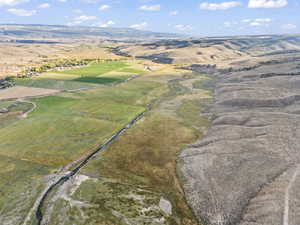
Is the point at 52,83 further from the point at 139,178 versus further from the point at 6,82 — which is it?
the point at 139,178

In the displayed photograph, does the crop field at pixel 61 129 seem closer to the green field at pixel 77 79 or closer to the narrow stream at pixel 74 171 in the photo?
the narrow stream at pixel 74 171

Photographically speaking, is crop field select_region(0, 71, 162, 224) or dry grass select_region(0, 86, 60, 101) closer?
crop field select_region(0, 71, 162, 224)

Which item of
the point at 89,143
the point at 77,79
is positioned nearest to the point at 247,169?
the point at 89,143

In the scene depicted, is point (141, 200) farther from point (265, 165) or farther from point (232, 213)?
point (265, 165)

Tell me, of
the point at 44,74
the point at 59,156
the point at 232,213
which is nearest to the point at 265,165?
the point at 232,213

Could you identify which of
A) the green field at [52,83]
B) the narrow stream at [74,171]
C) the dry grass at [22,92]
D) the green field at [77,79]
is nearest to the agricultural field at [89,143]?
the narrow stream at [74,171]

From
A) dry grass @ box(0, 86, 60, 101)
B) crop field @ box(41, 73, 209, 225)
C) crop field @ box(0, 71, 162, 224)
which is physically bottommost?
crop field @ box(41, 73, 209, 225)

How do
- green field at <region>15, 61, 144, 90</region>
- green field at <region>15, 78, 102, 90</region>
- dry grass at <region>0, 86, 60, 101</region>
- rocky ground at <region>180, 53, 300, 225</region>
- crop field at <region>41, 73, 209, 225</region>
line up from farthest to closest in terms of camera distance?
green field at <region>15, 61, 144, 90</region> → green field at <region>15, 78, 102, 90</region> → dry grass at <region>0, 86, 60, 101</region> → crop field at <region>41, 73, 209, 225</region> → rocky ground at <region>180, 53, 300, 225</region>

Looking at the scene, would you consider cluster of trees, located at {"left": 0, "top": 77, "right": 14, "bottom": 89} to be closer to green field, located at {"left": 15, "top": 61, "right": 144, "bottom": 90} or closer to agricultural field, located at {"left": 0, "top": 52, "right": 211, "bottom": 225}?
green field, located at {"left": 15, "top": 61, "right": 144, "bottom": 90}

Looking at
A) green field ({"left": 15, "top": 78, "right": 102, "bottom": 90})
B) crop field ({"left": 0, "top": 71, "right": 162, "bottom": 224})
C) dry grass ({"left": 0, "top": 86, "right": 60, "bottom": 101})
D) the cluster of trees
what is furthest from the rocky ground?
the cluster of trees
